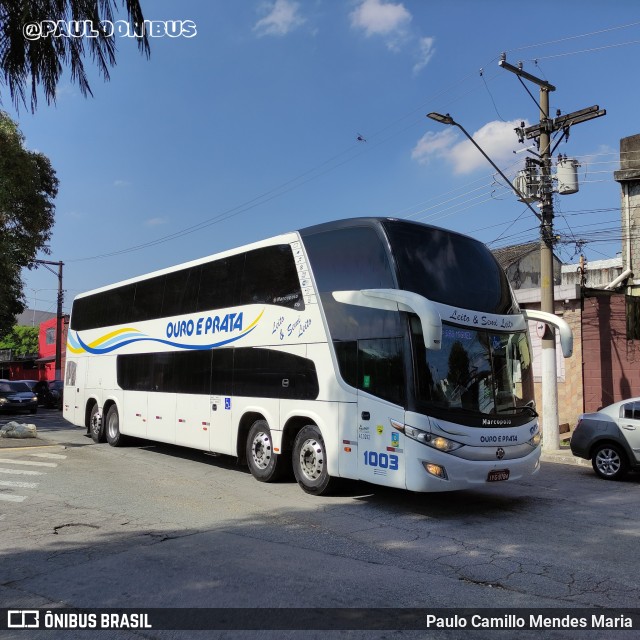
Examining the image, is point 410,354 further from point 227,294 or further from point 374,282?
point 227,294

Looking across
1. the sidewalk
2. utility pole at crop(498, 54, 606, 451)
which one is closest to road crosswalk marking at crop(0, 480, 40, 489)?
the sidewalk

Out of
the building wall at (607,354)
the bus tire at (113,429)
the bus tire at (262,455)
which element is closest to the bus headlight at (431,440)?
the bus tire at (262,455)

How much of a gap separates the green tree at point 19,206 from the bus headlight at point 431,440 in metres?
18.6

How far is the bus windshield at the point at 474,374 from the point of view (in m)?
7.80

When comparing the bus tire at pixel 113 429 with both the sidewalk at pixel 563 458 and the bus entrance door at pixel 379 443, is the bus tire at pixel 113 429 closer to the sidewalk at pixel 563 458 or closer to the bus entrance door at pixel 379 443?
the bus entrance door at pixel 379 443

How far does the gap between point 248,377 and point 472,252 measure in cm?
429

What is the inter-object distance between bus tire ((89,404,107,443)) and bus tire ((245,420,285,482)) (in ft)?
22.6

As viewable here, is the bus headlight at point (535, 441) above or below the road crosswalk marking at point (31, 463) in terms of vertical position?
above

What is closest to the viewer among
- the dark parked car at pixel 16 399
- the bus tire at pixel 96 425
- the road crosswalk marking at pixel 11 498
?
the road crosswalk marking at pixel 11 498

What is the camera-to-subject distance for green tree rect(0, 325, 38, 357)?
234ft

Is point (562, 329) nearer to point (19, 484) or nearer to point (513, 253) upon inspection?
point (19, 484)

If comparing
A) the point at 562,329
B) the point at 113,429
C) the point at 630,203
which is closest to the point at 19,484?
the point at 113,429

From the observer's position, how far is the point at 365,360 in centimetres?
834

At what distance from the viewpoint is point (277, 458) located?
9.77 m
